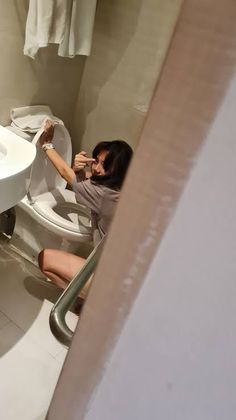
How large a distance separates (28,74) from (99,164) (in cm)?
56

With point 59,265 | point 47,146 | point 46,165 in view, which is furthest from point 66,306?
point 46,165

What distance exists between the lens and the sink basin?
46.4 inches

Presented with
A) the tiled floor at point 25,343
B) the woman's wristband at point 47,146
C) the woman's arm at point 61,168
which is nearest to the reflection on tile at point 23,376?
the tiled floor at point 25,343

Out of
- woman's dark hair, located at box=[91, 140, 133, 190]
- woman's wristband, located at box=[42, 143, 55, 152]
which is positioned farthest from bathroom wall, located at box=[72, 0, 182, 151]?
woman's wristband, located at box=[42, 143, 55, 152]

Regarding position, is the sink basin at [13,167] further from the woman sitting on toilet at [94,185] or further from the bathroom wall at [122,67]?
the bathroom wall at [122,67]

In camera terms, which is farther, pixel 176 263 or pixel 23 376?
pixel 23 376

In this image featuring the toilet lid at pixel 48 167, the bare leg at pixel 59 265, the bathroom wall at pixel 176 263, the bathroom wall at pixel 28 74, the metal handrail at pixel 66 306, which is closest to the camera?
the bathroom wall at pixel 176 263

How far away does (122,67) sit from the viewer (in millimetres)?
1860

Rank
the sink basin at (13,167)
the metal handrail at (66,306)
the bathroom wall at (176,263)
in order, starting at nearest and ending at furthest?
the bathroom wall at (176,263) < the metal handrail at (66,306) < the sink basin at (13,167)

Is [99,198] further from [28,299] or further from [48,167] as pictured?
[28,299]

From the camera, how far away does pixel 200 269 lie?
0.31 metres

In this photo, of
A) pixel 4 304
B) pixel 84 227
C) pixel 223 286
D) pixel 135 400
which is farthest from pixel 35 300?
pixel 223 286

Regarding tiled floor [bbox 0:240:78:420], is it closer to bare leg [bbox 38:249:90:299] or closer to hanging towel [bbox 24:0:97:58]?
bare leg [bbox 38:249:90:299]

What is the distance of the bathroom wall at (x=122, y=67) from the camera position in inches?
67.4
